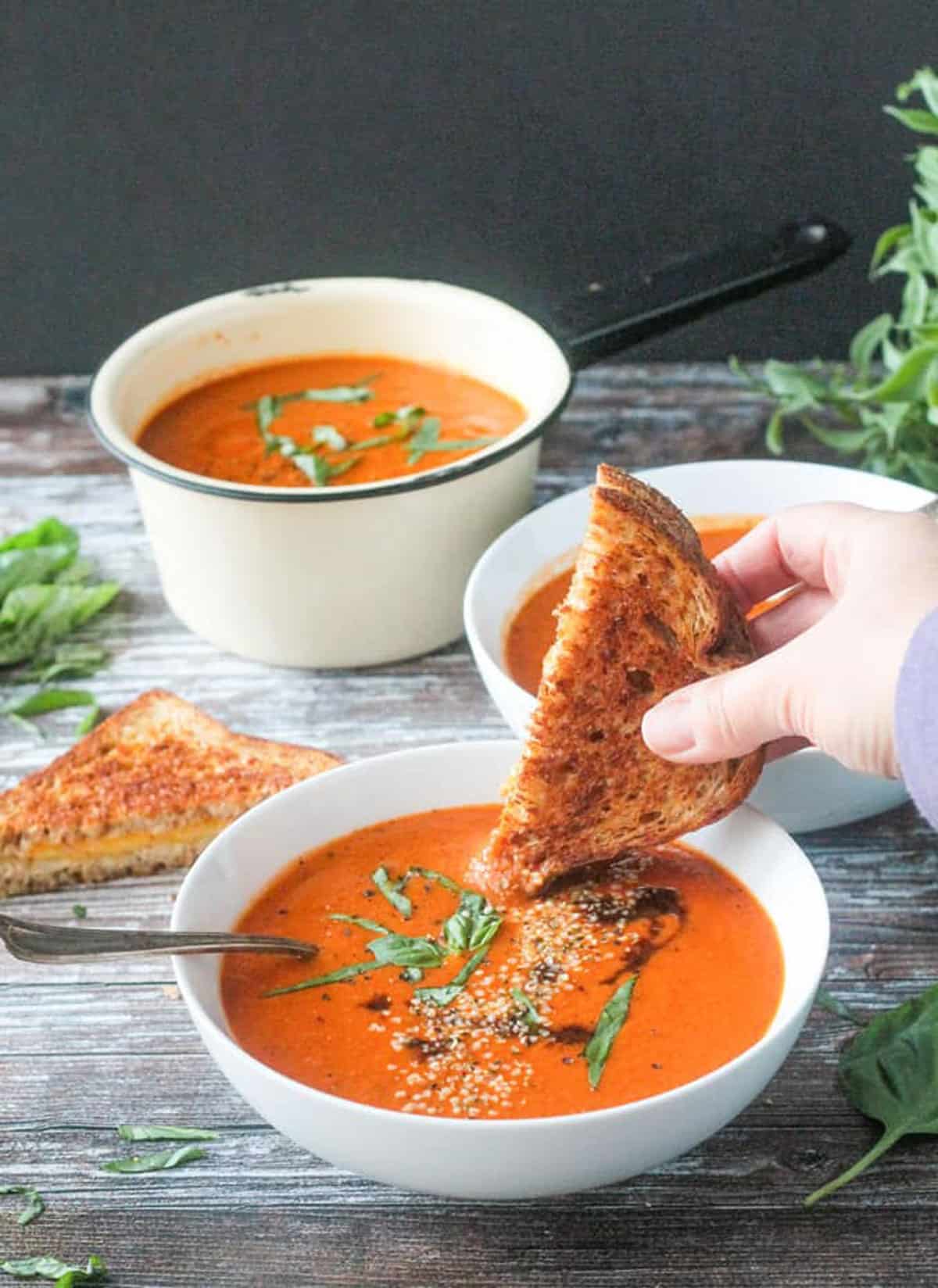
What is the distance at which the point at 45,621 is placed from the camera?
2.91m

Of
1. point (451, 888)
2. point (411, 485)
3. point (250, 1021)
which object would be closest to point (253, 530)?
point (411, 485)

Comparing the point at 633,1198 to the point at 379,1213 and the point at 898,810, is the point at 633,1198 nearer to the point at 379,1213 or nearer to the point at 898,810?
the point at 379,1213

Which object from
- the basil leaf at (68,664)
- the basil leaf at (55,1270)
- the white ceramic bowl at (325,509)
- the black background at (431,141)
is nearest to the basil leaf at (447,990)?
the basil leaf at (55,1270)

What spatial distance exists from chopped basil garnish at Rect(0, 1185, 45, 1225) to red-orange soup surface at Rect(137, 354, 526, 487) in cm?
131

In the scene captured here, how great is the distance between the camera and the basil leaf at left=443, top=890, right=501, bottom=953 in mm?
1936

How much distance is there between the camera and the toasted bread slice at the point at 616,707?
1984 mm

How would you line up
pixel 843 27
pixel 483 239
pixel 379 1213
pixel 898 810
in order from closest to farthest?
pixel 379 1213, pixel 898 810, pixel 843 27, pixel 483 239

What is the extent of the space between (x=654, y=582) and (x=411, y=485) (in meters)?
0.71

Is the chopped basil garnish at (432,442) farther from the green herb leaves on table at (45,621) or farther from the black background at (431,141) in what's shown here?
the black background at (431,141)

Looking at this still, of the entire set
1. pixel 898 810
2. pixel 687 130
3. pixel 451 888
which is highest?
pixel 687 130

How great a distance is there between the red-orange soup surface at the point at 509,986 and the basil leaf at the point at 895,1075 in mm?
173

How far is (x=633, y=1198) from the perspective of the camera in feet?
6.01

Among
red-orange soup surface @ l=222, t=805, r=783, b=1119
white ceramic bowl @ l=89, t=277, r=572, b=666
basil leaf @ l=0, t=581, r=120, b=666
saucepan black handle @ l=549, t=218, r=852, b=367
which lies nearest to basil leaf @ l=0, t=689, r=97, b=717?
basil leaf @ l=0, t=581, r=120, b=666

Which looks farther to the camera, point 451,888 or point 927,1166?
point 451,888
